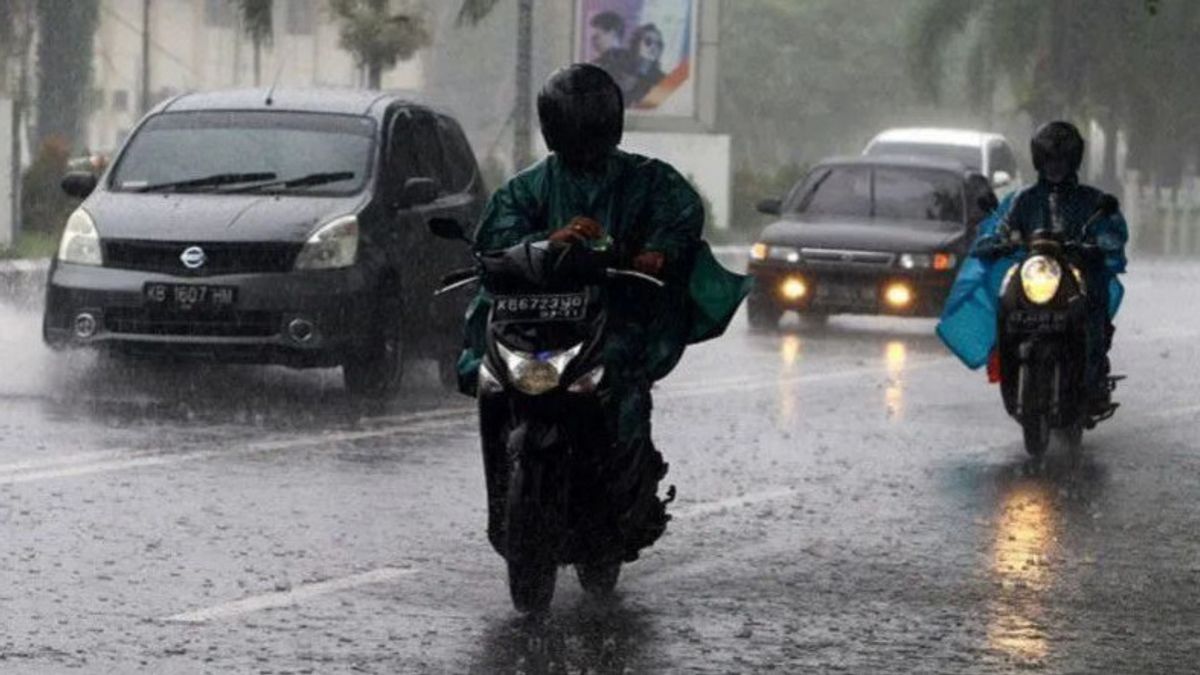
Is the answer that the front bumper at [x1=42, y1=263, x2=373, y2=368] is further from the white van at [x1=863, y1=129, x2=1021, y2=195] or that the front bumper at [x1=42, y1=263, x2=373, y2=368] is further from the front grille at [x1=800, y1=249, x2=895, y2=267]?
the white van at [x1=863, y1=129, x2=1021, y2=195]

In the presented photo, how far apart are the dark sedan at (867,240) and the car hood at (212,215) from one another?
8.92 metres

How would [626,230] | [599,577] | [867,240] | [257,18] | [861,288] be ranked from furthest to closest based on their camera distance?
[257,18] < [867,240] < [861,288] < [599,577] < [626,230]

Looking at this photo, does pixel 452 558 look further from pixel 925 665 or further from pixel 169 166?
pixel 169 166

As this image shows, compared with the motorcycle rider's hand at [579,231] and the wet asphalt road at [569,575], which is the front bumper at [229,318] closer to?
the wet asphalt road at [569,575]

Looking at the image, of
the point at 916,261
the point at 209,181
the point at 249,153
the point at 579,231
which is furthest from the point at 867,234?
the point at 579,231

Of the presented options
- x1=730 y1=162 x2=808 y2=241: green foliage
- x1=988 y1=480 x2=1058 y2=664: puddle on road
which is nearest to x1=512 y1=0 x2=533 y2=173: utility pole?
x1=730 y1=162 x2=808 y2=241: green foliage

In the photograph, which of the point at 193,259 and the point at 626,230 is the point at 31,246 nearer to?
the point at 193,259

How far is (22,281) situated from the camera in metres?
30.5

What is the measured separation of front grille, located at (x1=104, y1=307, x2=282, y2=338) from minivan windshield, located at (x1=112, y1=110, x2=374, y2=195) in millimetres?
1108

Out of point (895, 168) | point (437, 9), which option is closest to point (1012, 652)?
point (895, 168)

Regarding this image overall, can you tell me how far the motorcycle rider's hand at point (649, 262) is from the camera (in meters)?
9.95

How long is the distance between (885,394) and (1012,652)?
10746 mm

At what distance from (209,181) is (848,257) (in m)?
9.15

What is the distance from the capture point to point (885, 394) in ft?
66.0
